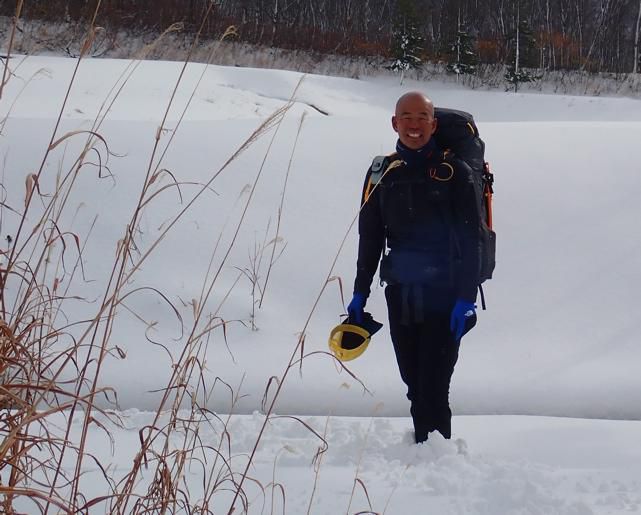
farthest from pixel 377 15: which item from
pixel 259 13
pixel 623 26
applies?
pixel 623 26

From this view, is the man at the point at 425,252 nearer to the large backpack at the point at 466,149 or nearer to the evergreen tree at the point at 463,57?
the large backpack at the point at 466,149

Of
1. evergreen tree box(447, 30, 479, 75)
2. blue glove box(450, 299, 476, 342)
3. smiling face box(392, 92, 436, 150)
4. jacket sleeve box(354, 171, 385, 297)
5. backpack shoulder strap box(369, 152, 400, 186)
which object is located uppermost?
evergreen tree box(447, 30, 479, 75)

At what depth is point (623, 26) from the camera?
24.7 metres

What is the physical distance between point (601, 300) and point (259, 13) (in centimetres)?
2230

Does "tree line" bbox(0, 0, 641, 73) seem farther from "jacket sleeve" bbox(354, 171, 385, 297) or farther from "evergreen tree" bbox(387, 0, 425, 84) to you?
"jacket sleeve" bbox(354, 171, 385, 297)

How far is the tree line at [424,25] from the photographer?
63.3 feet

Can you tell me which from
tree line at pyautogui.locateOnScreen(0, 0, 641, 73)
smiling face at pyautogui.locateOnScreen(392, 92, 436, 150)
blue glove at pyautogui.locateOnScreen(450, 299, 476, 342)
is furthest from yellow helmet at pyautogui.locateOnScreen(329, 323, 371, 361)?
tree line at pyautogui.locateOnScreen(0, 0, 641, 73)

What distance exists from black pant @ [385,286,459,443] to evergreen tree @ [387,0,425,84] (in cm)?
1860

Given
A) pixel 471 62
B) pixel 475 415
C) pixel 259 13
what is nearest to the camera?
pixel 475 415

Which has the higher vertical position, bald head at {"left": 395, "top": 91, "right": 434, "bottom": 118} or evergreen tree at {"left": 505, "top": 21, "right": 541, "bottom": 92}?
evergreen tree at {"left": 505, "top": 21, "right": 541, "bottom": 92}

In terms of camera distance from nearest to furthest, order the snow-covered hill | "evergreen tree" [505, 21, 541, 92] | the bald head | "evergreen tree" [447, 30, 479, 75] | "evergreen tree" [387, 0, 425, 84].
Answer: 1. the snow-covered hill
2. the bald head
3. "evergreen tree" [387, 0, 425, 84]
4. "evergreen tree" [505, 21, 541, 92]
5. "evergreen tree" [447, 30, 479, 75]

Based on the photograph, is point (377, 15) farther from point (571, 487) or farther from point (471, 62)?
point (571, 487)

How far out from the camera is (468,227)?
2.09 m

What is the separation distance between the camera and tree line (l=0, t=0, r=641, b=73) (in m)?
19.3
